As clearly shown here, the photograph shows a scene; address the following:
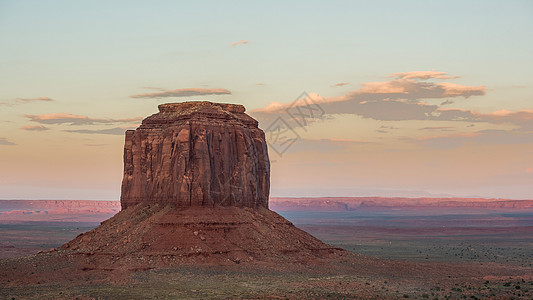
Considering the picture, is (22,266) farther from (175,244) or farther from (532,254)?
(532,254)

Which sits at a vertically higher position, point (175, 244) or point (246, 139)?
point (246, 139)

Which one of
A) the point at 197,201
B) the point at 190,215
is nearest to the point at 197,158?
the point at 197,201

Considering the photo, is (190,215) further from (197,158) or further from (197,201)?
(197,158)

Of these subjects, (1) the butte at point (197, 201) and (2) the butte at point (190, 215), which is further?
(1) the butte at point (197, 201)

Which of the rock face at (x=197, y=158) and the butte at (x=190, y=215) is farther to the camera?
the rock face at (x=197, y=158)

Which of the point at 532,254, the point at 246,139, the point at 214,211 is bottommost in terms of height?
the point at 532,254

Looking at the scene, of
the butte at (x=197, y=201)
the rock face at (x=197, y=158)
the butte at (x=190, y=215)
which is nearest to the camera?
the butte at (x=190, y=215)

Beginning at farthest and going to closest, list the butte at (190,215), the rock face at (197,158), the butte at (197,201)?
the rock face at (197,158)
the butte at (197,201)
the butte at (190,215)

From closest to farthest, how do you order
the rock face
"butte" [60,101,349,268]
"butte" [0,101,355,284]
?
"butte" [0,101,355,284]
"butte" [60,101,349,268]
the rock face

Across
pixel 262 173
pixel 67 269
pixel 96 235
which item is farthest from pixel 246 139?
pixel 67 269
